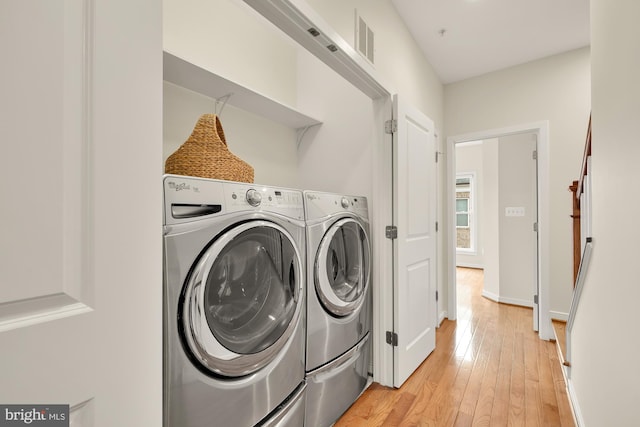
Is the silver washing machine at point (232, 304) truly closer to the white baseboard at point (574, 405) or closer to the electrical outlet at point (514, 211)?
the white baseboard at point (574, 405)

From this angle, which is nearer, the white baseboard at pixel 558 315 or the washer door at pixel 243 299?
the washer door at pixel 243 299

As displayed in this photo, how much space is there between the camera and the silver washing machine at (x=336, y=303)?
1.51m

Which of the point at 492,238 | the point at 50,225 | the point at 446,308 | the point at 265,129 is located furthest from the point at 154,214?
the point at 492,238

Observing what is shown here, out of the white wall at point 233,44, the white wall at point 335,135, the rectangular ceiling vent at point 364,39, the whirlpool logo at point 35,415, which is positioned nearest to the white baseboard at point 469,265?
the white wall at point 335,135

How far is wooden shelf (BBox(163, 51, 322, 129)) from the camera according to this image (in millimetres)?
1597

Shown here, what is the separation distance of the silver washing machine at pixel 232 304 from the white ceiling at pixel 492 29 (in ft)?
6.91

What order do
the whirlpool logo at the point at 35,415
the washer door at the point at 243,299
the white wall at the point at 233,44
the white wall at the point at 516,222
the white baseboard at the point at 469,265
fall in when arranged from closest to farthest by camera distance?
the whirlpool logo at the point at 35,415
the washer door at the point at 243,299
the white wall at the point at 233,44
the white wall at the point at 516,222
the white baseboard at the point at 469,265

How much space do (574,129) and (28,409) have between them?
3.95m

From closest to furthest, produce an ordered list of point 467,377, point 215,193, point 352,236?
point 215,193
point 352,236
point 467,377

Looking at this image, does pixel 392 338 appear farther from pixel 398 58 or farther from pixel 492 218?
pixel 492 218

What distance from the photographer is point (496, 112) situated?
10.6ft

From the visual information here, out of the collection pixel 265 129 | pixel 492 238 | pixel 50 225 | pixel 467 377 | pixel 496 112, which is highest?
pixel 496 112

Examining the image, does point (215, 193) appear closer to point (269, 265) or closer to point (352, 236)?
point (269, 265)

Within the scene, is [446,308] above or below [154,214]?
below
